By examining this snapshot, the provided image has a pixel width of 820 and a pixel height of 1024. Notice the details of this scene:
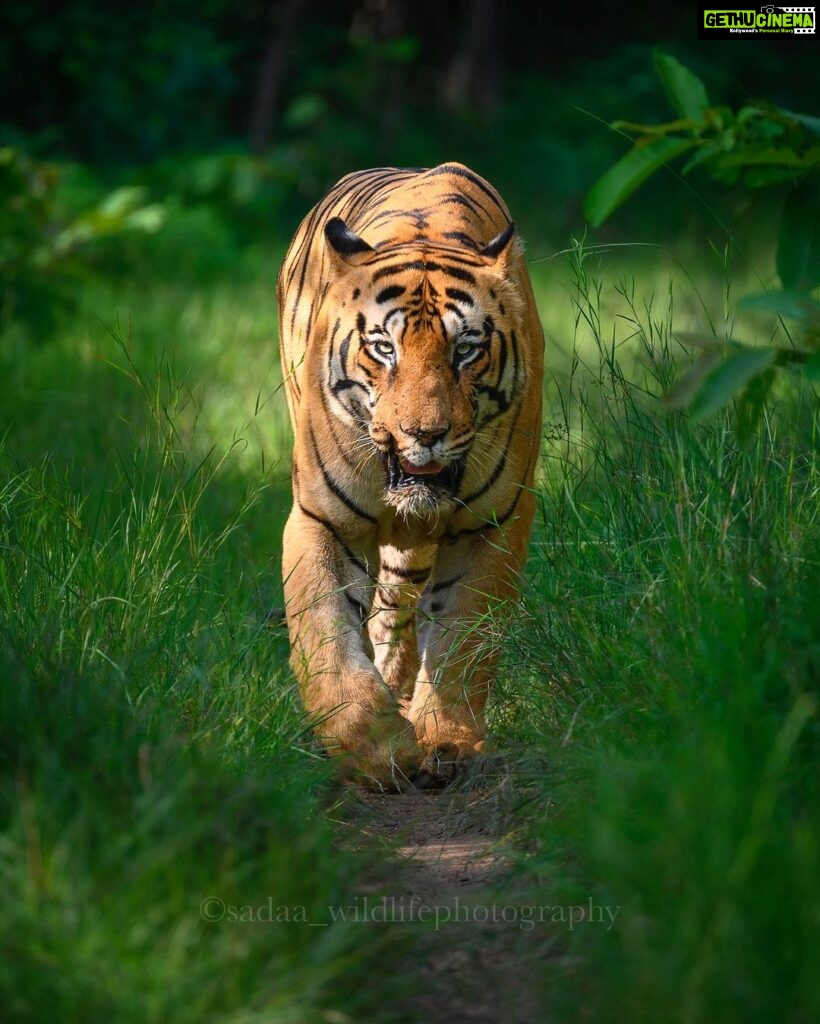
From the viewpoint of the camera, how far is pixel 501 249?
153 inches

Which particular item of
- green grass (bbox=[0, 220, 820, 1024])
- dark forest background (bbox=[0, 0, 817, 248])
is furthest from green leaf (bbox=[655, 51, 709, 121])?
dark forest background (bbox=[0, 0, 817, 248])

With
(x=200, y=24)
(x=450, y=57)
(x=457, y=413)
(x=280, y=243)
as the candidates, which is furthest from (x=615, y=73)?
(x=457, y=413)

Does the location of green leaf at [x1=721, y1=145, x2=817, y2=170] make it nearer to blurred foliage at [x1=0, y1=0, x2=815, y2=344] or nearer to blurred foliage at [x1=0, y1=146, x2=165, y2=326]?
blurred foliage at [x1=0, y1=146, x2=165, y2=326]

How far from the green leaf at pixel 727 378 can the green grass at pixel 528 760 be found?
51 centimetres

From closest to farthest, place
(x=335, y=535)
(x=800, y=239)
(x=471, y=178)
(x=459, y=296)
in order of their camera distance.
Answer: (x=800, y=239)
(x=459, y=296)
(x=335, y=535)
(x=471, y=178)

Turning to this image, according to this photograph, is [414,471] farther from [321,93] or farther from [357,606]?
[321,93]

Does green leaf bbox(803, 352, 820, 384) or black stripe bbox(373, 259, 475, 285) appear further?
black stripe bbox(373, 259, 475, 285)

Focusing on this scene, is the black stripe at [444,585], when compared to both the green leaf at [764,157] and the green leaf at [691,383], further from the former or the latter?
the green leaf at [764,157]

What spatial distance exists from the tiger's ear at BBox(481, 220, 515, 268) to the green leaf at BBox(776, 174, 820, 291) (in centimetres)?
141

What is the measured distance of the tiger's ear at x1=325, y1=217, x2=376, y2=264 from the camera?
3.82 meters

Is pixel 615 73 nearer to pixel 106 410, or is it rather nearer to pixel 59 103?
pixel 59 103

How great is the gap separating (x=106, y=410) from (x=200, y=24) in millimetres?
8382

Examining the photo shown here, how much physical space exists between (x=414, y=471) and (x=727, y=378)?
4.70ft

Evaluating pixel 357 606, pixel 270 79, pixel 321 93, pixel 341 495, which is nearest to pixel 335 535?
pixel 341 495
